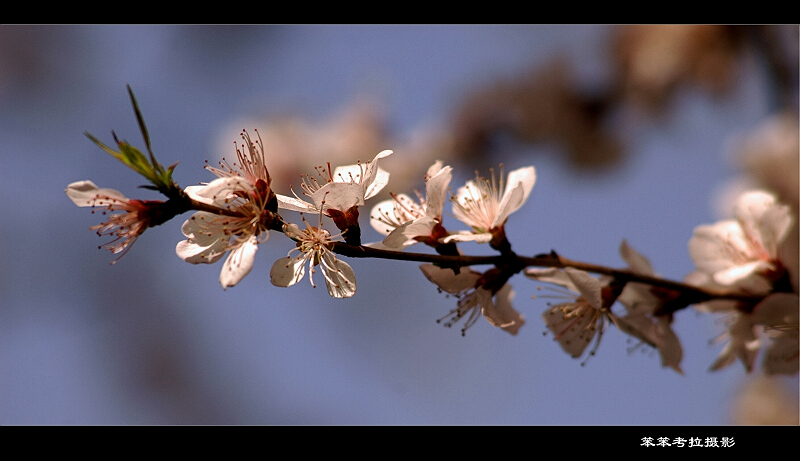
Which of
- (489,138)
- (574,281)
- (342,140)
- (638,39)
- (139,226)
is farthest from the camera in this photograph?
(489,138)

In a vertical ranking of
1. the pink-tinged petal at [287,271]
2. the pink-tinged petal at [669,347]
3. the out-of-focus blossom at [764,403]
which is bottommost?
the out-of-focus blossom at [764,403]

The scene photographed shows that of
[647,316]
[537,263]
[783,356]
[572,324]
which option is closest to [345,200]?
[537,263]

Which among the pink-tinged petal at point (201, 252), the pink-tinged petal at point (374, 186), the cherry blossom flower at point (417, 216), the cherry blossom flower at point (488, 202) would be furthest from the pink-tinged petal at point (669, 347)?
the pink-tinged petal at point (201, 252)

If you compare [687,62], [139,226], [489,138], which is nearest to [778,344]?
[139,226]

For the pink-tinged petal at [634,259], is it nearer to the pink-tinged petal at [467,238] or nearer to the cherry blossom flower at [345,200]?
the pink-tinged petal at [467,238]
